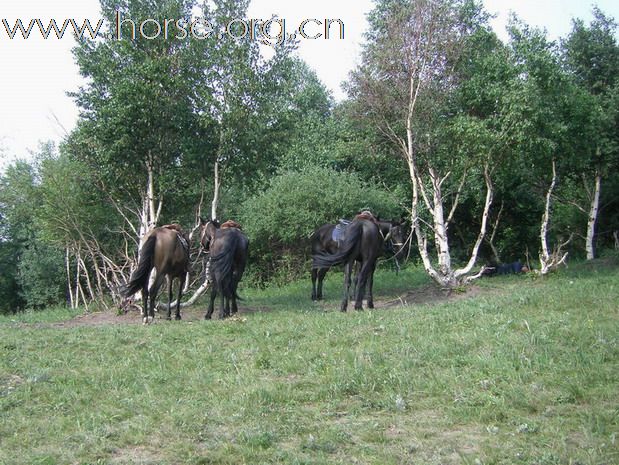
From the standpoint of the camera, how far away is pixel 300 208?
22.5 m

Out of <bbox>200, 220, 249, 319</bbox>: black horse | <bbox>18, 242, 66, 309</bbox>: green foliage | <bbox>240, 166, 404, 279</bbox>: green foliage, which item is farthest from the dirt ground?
<bbox>18, 242, 66, 309</bbox>: green foliage

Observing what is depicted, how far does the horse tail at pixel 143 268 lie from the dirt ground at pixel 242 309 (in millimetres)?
1121

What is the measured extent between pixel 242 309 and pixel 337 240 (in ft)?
11.1

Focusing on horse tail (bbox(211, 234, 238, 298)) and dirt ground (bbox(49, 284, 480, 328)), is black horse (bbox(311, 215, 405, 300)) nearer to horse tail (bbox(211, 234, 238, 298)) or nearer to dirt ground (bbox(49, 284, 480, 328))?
dirt ground (bbox(49, 284, 480, 328))

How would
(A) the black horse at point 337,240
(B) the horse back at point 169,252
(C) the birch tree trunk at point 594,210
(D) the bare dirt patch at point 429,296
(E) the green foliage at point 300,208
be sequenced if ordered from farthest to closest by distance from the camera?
(E) the green foliage at point 300,208
(C) the birch tree trunk at point 594,210
(D) the bare dirt patch at point 429,296
(A) the black horse at point 337,240
(B) the horse back at point 169,252

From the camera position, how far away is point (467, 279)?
16.3 metres

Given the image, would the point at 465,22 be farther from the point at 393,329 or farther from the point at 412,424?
the point at 412,424

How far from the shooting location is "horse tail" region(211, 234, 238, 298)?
12.2 meters

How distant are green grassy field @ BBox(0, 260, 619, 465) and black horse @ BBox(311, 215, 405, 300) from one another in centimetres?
377

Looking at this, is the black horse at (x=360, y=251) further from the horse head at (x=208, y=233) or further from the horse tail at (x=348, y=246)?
the horse head at (x=208, y=233)

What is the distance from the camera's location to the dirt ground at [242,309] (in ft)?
44.8

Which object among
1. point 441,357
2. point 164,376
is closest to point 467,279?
point 441,357

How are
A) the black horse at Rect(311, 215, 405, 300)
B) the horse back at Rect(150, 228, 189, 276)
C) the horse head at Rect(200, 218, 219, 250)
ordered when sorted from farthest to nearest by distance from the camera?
1. the horse head at Rect(200, 218, 219, 250)
2. the black horse at Rect(311, 215, 405, 300)
3. the horse back at Rect(150, 228, 189, 276)

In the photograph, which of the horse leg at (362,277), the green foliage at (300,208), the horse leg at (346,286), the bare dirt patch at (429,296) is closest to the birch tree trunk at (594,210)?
the green foliage at (300,208)
